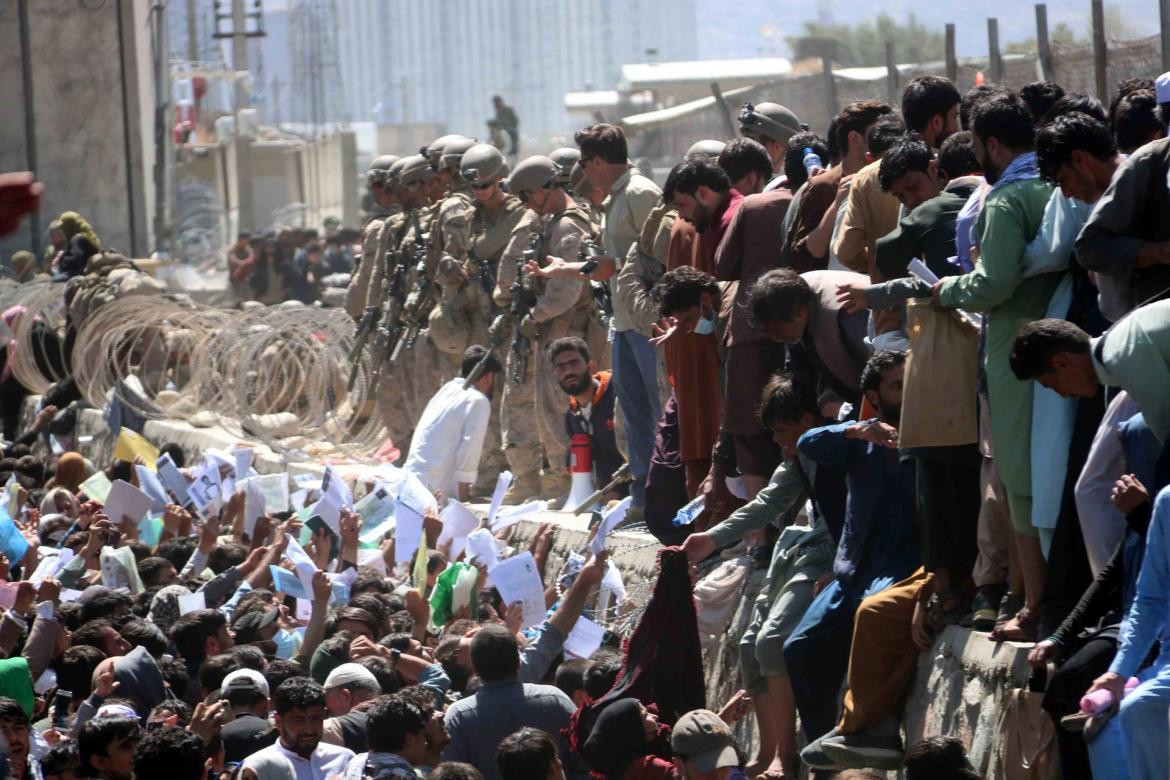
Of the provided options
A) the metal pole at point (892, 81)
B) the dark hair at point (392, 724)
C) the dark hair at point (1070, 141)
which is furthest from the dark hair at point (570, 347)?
the dark hair at point (1070, 141)

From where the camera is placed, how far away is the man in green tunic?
21.2 feet

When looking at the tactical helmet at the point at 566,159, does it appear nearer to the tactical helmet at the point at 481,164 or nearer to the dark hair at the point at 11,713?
the tactical helmet at the point at 481,164

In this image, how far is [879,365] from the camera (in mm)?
7160

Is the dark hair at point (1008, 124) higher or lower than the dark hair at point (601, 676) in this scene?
higher

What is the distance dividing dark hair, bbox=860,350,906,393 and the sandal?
104cm

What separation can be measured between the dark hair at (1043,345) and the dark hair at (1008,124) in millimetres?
931

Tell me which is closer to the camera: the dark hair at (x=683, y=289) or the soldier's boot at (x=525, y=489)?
the dark hair at (x=683, y=289)

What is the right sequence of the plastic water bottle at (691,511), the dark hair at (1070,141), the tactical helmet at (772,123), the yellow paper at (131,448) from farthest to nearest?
the yellow paper at (131,448) → the tactical helmet at (772,123) → the plastic water bottle at (691,511) → the dark hair at (1070,141)

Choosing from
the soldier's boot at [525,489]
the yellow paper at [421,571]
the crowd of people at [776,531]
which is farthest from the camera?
the soldier's boot at [525,489]

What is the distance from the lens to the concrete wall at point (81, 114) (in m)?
32.8

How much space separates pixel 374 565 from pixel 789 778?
379 centimetres

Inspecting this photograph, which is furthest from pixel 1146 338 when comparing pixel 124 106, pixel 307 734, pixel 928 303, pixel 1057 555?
pixel 124 106

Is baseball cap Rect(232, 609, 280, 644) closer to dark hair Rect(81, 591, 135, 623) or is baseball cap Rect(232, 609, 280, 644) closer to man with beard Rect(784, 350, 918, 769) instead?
dark hair Rect(81, 591, 135, 623)

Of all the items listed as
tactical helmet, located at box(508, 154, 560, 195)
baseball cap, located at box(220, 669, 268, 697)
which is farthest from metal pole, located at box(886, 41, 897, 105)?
baseball cap, located at box(220, 669, 268, 697)
